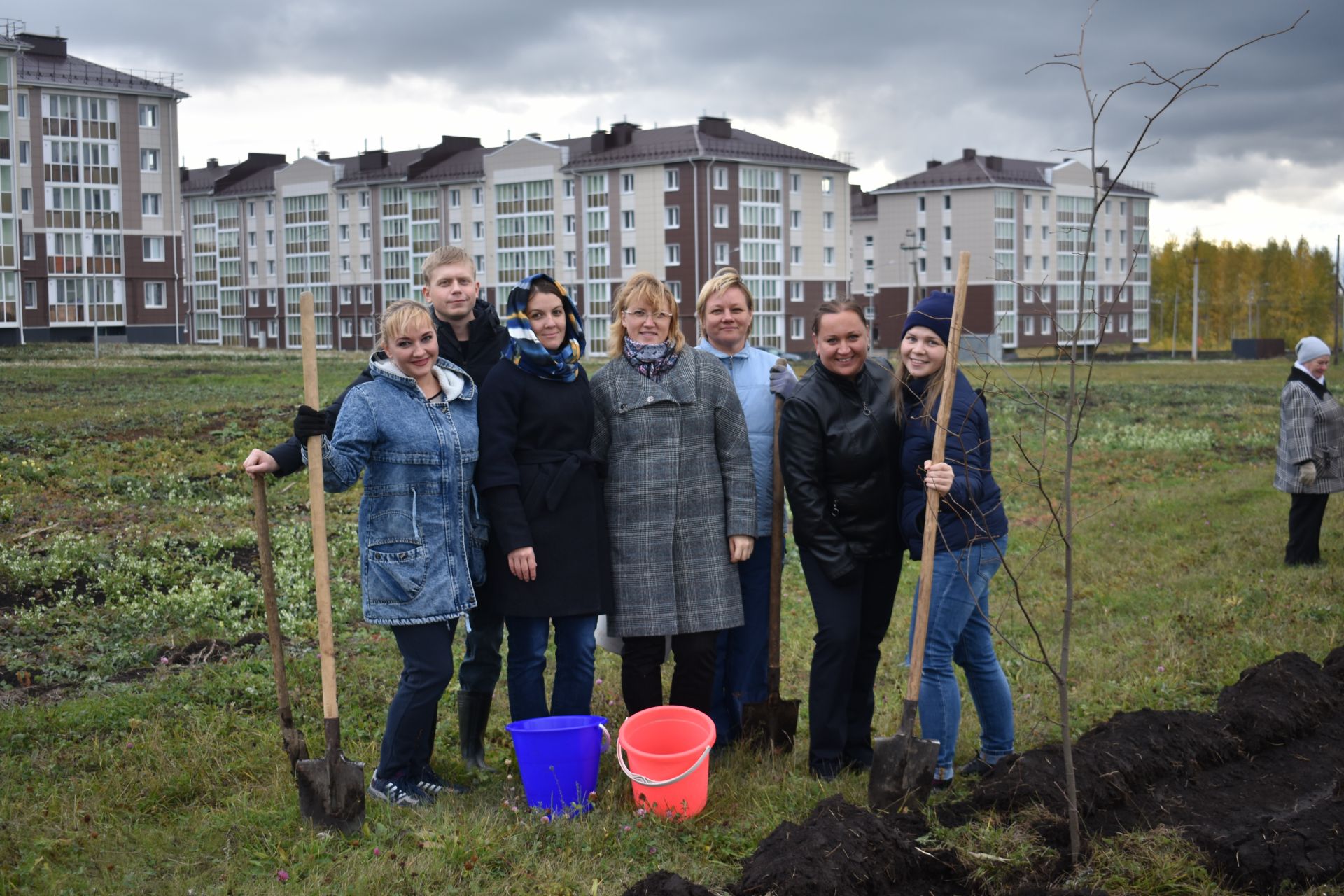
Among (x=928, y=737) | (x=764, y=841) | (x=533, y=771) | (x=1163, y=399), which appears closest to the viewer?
(x=764, y=841)

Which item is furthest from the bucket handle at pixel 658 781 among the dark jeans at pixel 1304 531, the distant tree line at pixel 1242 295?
the distant tree line at pixel 1242 295

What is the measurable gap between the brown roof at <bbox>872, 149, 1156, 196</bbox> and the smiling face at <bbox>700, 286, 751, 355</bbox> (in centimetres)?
7373

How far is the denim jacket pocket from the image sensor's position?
4238mm

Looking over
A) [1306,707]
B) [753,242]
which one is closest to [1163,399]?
[1306,707]

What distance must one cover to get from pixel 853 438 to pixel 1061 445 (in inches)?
579

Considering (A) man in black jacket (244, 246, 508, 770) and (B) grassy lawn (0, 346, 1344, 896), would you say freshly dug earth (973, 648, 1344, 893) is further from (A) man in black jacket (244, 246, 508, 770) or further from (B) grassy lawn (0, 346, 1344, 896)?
(A) man in black jacket (244, 246, 508, 770)

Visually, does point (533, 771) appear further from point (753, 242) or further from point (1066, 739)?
point (753, 242)

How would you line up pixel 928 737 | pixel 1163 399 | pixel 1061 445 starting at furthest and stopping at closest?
1. pixel 1163 399
2. pixel 1061 445
3. pixel 928 737

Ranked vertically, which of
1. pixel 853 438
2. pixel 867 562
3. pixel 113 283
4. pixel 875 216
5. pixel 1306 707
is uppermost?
pixel 875 216

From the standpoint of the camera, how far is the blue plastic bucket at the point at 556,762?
4277 mm

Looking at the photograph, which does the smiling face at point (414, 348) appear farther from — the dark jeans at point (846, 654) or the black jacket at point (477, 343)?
the dark jeans at point (846, 654)

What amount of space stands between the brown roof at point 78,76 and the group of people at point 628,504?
58.2 m

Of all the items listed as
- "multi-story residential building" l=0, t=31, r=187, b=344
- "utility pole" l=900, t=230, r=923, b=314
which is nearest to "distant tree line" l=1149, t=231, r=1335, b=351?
"utility pole" l=900, t=230, r=923, b=314

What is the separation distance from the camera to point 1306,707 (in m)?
5.22
